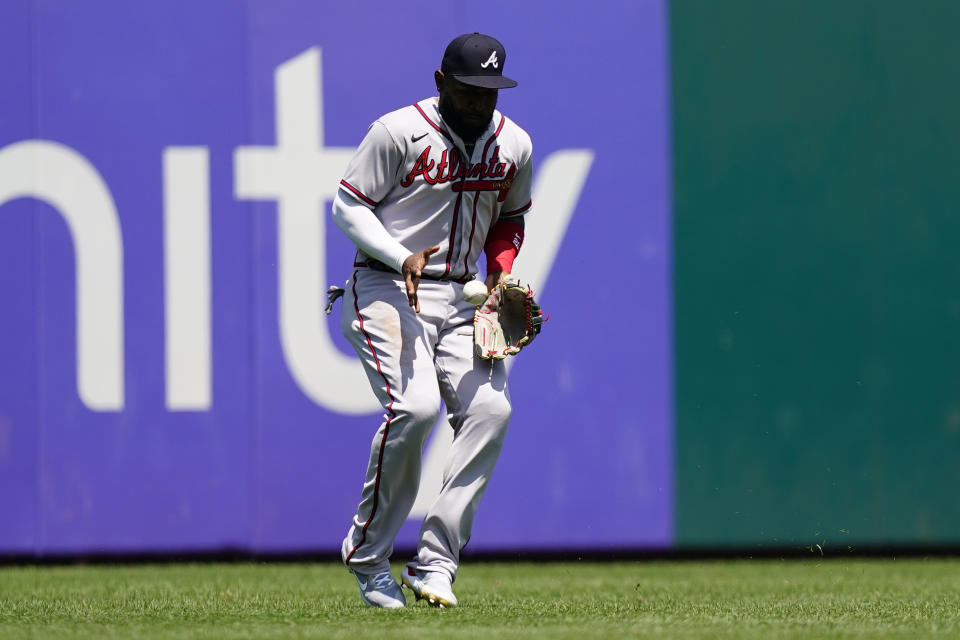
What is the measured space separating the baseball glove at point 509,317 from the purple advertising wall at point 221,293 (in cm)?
182

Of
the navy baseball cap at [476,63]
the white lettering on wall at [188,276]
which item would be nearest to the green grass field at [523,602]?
the white lettering on wall at [188,276]

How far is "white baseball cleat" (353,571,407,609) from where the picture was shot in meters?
4.49

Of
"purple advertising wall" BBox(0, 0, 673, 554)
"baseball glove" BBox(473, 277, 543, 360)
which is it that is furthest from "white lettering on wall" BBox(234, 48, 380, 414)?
"baseball glove" BBox(473, 277, 543, 360)

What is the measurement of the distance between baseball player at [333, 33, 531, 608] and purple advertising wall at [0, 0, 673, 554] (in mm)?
1863

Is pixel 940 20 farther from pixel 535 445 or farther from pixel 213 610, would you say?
pixel 213 610

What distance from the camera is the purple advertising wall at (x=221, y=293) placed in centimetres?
639

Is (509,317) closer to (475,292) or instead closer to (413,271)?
(475,292)

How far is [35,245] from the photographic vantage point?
639 cm

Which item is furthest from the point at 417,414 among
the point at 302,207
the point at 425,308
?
the point at 302,207

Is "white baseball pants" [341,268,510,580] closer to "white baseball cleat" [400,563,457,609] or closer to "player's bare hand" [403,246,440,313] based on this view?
"white baseball cleat" [400,563,457,609]

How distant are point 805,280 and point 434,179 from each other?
2.60 metres

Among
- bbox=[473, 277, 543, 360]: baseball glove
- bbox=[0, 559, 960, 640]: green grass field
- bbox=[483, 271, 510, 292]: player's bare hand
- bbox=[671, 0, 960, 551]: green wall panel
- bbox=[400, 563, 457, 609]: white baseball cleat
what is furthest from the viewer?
bbox=[671, 0, 960, 551]: green wall panel

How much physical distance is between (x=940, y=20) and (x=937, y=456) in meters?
1.98

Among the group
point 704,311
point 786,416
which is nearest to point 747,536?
point 786,416
